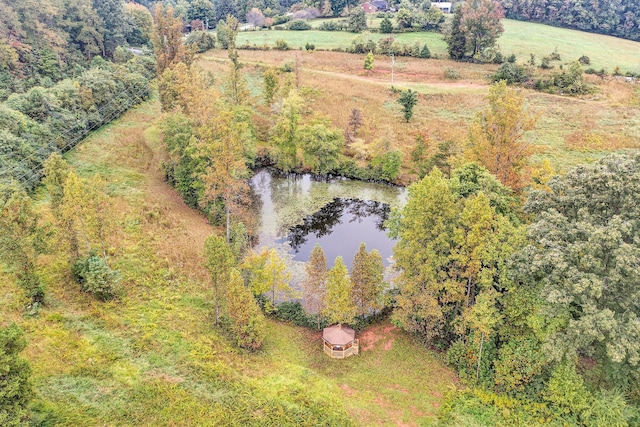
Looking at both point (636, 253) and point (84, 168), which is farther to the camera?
point (84, 168)

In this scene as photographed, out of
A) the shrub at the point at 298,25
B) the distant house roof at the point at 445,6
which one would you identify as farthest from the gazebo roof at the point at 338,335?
the distant house roof at the point at 445,6

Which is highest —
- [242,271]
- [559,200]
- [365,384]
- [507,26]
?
Result: [507,26]

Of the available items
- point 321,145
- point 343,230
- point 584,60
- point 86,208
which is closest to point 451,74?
point 584,60

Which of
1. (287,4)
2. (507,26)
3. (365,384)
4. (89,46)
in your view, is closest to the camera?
(365,384)

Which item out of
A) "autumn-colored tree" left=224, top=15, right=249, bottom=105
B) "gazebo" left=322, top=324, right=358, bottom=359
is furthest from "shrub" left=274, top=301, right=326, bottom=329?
"autumn-colored tree" left=224, top=15, right=249, bottom=105

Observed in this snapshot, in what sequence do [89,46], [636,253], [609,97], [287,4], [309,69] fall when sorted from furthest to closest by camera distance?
1. [287,4]
2. [309,69]
3. [89,46]
4. [609,97]
5. [636,253]

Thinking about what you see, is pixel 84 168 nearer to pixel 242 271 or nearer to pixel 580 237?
pixel 242 271

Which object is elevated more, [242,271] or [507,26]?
[507,26]

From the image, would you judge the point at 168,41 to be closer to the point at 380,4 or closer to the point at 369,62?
the point at 369,62

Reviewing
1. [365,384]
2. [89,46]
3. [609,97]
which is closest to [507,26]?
[609,97]
